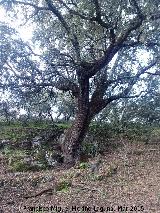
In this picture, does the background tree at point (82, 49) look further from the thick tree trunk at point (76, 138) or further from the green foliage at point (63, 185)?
the green foliage at point (63, 185)

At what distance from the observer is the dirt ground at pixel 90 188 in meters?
10.9

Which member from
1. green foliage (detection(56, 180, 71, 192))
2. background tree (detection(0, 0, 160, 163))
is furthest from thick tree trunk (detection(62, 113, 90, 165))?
green foliage (detection(56, 180, 71, 192))

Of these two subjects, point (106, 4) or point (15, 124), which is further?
point (15, 124)

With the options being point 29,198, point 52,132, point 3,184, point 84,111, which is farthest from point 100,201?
point 52,132

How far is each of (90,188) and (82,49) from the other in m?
6.87

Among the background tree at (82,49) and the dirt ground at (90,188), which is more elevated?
the background tree at (82,49)

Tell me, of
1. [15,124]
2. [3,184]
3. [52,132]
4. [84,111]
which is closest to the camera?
[3,184]

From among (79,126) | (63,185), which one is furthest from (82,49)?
(63,185)

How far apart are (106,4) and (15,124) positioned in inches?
432

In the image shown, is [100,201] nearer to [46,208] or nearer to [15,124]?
[46,208]

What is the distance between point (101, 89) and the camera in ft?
62.2

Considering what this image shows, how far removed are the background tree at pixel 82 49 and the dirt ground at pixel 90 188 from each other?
2685 mm

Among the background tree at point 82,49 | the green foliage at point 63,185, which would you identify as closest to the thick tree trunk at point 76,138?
the background tree at point 82,49

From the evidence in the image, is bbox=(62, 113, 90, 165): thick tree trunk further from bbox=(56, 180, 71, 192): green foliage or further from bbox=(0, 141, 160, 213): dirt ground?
bbox=(56, 180, 71, 192): green foliage
